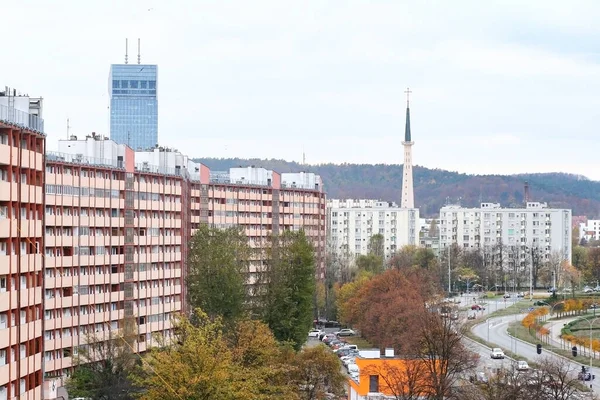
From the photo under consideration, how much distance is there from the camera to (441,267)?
510ft

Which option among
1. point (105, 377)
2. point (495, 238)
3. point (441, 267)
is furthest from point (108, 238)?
point (495, 238)

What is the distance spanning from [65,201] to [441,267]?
95569mm

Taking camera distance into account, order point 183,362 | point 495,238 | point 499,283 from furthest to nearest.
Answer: point 495,238 < point 499,283 < point 183,362

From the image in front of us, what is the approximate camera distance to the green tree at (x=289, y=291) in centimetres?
7562

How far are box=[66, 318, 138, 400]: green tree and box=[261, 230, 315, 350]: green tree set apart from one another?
40.7ft

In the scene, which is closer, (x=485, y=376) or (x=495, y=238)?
(x=485, y=376)

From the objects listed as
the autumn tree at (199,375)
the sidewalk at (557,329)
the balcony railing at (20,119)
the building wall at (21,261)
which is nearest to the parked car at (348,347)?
the sidewalk at (557,329)

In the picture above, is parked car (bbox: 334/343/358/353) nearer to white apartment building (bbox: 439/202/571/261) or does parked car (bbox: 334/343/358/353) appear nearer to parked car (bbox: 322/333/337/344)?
parked car (bbox: 322/333/337/344)

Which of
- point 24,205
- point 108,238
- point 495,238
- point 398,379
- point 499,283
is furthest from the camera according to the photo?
point 495,238

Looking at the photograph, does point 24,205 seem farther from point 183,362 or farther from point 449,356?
point 449,356

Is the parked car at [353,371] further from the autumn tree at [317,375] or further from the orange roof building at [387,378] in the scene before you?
the autumn tree at [317,375]

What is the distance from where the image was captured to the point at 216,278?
7088 centimetres

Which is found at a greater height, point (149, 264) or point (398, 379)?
point (149, 264)

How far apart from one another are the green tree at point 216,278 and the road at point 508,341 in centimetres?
1699
